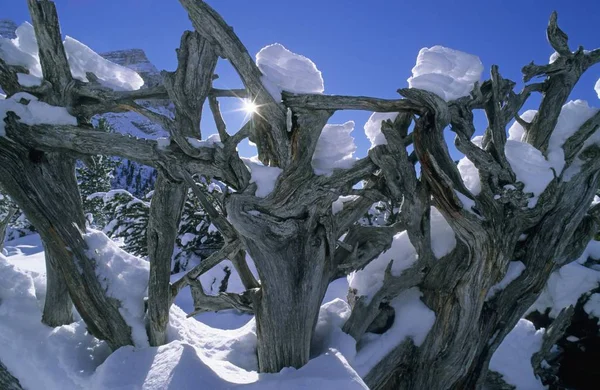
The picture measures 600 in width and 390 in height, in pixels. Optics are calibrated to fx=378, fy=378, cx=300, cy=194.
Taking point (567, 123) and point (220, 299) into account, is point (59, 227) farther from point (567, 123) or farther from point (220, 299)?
point (567, 123)

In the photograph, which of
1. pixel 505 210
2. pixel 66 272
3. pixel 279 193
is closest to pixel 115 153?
pixel 66 272

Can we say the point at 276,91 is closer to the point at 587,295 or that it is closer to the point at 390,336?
the point at 390,336

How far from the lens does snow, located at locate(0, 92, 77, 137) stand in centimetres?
313

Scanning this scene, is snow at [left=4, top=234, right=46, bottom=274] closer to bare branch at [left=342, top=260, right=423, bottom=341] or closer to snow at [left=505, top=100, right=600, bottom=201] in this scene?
bare branch at [left=342, top=260, right=423, bottom=341]

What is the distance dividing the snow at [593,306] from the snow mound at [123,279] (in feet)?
23.5

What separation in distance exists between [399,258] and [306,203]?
1.67 metres

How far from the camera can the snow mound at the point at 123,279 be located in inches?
133

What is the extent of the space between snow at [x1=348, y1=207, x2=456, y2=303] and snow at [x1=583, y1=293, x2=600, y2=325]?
426cm

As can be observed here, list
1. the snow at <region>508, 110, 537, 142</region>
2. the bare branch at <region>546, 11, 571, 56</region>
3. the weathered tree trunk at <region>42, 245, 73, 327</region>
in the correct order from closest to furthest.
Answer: the weathered tree trunk at <region>42, 245, 73, 327</region>
the bare branch at <region>546, 11, 571, 56</region>
the snow at <region>508, 110, 537, 142</region>

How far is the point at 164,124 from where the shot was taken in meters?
3.18

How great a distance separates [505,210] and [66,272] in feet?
14.1

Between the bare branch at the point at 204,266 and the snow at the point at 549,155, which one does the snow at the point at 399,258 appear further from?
the bare branch at the point at 204,266

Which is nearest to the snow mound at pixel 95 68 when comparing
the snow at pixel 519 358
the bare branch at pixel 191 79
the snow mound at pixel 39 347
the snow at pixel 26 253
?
the bare branch at pixel 191 79

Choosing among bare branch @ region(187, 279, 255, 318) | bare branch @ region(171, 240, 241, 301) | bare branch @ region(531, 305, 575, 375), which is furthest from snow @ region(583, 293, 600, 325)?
bare branch @ region(171, 240, 241, 301)
